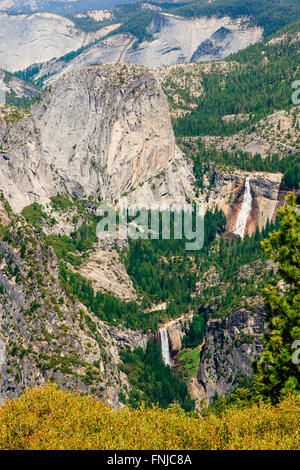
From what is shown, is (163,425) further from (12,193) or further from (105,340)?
(12,193)

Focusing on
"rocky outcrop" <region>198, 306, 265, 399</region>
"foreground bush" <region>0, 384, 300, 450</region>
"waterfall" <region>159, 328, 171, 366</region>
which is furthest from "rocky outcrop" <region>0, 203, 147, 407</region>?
"foreground bush" <region>0, 384, 300, 450</region>

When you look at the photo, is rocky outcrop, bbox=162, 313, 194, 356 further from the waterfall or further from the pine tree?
the pine tree

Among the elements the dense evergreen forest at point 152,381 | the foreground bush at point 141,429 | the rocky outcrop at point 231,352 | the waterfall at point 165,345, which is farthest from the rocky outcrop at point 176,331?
the foreground bush at point 141,429

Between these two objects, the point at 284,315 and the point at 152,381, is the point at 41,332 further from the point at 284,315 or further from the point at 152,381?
the point at 284,315

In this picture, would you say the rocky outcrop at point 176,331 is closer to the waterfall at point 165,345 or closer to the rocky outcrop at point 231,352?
the waterfall at point 165,345

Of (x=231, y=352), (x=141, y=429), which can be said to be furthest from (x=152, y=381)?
(x=141, y=429)
